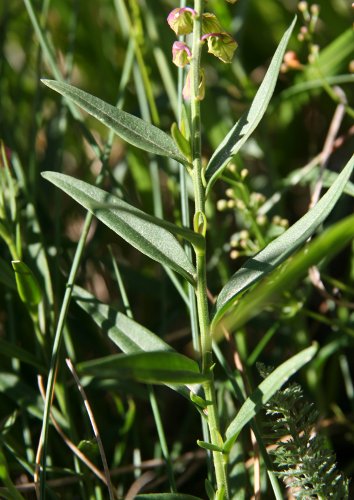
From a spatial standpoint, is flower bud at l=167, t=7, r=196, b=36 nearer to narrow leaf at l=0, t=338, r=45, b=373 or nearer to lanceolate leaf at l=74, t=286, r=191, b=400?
lanceolate leaf at l=74, t=286, r=191, b=400

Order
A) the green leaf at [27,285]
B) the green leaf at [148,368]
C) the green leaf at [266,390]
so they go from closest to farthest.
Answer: the green leaf at [148,368] → the green leaf at [266,390] → the green leaf at [27,285]

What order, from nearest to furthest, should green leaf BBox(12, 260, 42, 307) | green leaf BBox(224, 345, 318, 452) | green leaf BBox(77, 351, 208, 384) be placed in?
green leaf BBox(77, 351, 208, 384), green leaf BBox(224, 345, 318, 452), green leaf BBox(12, 260, 42, 307)

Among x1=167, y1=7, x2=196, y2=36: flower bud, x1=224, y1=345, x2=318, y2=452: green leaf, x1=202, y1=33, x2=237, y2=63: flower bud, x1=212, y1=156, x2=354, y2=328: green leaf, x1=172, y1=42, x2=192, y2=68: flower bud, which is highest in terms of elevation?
x1=167, y1=7, x2=196, y2=36: flower bud


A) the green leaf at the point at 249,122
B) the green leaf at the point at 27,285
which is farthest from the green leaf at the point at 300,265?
the green leaf at the point at 27,285

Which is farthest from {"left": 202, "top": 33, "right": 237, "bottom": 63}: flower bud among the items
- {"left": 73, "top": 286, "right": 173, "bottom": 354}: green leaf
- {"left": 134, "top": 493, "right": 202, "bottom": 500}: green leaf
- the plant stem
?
{"left": 134, "top": 493, "right": 202, "bottom": 500}: green leaf

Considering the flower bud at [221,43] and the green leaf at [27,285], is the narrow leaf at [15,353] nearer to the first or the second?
the green leaf at [27,285]

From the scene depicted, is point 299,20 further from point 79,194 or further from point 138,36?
point 79,194
